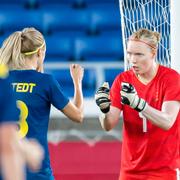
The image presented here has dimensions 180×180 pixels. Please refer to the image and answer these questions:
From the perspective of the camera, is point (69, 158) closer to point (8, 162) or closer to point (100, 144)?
point (100, 144)

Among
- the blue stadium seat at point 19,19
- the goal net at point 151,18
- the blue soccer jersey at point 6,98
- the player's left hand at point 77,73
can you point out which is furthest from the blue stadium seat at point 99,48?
the blue soccer jersey at point 6,98

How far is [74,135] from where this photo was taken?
5.13 meters

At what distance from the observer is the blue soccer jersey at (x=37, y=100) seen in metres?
2.71

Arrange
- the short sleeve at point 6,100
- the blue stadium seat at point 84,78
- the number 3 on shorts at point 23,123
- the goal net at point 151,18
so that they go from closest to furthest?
the short sleeve at point 6,100, the number 3 on shorts at point 23,123, the goal net at point 151,18, the blue stadium seat at point 84,78

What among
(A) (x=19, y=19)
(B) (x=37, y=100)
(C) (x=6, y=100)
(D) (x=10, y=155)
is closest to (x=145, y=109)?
(B) (x=37, y=100)

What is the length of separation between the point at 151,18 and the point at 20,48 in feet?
3.88

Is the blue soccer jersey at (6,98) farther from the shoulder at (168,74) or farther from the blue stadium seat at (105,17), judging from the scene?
the blue stadium seat at (105,17)

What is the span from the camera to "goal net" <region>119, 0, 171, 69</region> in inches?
139

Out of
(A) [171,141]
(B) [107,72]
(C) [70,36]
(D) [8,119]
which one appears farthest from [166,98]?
(C) [70,36]

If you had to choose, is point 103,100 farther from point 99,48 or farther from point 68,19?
point 68,19

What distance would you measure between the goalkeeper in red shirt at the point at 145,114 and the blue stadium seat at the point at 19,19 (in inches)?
167

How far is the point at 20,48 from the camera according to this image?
2.77m

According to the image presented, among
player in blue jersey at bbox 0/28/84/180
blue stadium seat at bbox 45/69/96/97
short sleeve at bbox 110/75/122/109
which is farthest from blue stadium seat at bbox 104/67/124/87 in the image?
player in blue jersey at bbox 0/28/84/180

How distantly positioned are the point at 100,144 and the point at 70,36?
2.39 metres
